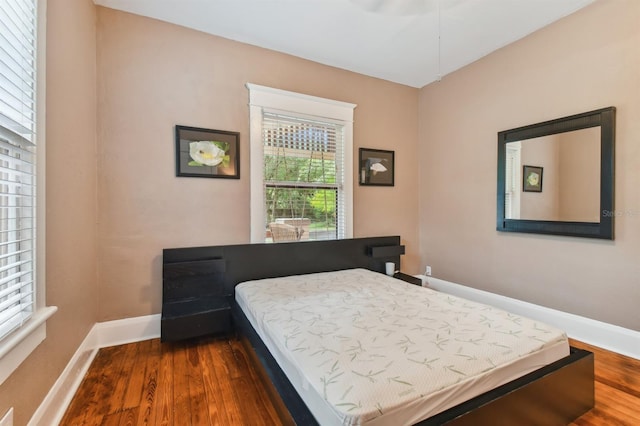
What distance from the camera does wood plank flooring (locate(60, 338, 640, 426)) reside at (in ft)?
5.08

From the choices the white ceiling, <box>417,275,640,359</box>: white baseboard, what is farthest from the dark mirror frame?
the white ceiling

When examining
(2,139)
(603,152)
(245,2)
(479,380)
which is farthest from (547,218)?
(2,139)

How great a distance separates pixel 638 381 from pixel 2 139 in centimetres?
372

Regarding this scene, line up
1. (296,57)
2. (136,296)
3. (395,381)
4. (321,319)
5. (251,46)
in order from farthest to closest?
(296,57) < (251,46) < (136,296) < (321,319) < (395,381)

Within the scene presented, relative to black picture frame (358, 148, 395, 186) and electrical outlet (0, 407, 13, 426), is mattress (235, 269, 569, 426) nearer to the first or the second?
electrical outlet (0, 407, 13, 426)

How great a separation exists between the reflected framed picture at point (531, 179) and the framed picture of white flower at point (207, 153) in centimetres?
292

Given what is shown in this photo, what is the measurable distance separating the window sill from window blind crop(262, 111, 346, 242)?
6.21 ft

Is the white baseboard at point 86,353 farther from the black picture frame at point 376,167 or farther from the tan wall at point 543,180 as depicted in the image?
the tan wall at point 543,180

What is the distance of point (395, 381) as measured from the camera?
1118 mm

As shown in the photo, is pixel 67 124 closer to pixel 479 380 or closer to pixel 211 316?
pixel 211 316

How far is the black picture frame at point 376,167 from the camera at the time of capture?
11.7ft

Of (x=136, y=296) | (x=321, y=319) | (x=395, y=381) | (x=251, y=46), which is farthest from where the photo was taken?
(x=251, y=46)

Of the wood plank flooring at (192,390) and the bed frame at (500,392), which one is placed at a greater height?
the bed frame at (500,392)

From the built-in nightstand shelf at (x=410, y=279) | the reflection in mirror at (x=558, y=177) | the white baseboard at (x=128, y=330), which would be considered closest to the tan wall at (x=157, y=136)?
the white baseboard at (x=128, y=330)
